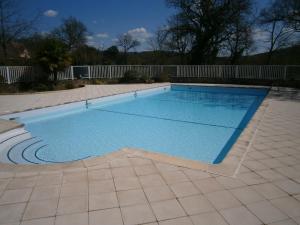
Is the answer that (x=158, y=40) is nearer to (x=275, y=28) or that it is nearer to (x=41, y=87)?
(x=275, y=28)

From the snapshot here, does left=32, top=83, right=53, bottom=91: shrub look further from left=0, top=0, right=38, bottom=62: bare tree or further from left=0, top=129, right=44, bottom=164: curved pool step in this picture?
left=0, top=129, right=44, bottom=164: curved pool step

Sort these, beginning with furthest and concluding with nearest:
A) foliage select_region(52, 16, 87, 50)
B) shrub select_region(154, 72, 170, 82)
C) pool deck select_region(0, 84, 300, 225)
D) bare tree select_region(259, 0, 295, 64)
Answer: foliage select_region(52, 16, 87, 50), shrub select_region(154, 72, 170, 82), bare tree select_region(259, 0, 295, 64), pool deck select_region(0, 84, 300, 225)

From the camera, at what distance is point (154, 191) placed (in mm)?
2424

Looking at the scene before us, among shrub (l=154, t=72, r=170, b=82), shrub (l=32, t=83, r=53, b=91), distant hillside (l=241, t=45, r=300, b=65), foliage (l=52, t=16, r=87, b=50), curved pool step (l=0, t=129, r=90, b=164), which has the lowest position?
curved pool step (l=0, t=129, r=90, b=164)

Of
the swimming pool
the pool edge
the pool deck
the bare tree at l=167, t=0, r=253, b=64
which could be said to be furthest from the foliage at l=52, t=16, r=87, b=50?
the pool deck

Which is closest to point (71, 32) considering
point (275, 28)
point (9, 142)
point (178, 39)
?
point (178, 39)

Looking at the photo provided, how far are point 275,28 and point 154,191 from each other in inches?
659

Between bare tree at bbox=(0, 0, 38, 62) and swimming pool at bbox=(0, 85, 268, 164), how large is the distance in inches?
408

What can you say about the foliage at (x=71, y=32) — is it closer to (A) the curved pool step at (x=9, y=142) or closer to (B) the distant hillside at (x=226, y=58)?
(B) the distant hillside at (x=226, y=58)

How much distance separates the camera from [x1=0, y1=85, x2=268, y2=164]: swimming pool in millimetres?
4547

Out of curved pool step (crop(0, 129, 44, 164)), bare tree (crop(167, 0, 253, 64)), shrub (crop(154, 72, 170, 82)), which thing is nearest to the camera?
curved pool step (crop(0, 129, 44, 164))

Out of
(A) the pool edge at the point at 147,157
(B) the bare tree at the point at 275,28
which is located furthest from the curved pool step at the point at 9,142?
(B) the bare tree at the point at 275,28

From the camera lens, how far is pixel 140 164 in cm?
304

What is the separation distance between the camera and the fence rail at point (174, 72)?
1149cm
